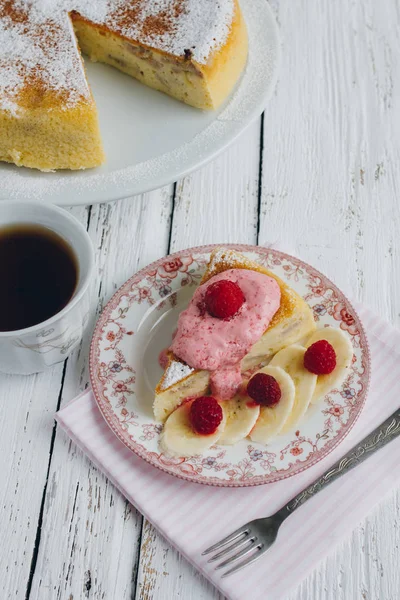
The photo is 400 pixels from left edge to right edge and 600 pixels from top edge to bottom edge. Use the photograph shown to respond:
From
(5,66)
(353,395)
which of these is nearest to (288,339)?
(353,395)

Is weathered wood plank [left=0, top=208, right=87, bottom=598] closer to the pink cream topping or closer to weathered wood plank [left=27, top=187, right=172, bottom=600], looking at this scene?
weathered wood plank [left=27, top=187, right=172, bottom=600]

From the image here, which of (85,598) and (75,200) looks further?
(75,200)

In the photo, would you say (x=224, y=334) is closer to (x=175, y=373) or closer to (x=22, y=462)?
(x=175, y=373)

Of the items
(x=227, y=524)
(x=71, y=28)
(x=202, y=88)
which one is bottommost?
(x=227, y=524)

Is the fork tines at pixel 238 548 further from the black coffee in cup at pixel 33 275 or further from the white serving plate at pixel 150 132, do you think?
the white serving plate at pixel 150 132

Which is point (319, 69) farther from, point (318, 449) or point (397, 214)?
point (318, 449)

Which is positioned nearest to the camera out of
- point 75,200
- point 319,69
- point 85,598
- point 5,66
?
point 85,598

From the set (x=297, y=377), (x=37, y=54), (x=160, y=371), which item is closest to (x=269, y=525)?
(x=297, y=377)
